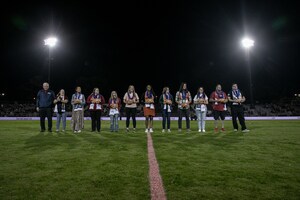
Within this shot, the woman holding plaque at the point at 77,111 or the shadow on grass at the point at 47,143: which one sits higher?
the woman holding plaque at the point at 77,111

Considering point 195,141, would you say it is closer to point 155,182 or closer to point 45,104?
point 155,182

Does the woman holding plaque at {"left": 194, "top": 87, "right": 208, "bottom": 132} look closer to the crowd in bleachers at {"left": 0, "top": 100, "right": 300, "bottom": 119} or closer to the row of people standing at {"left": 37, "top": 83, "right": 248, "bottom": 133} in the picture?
the row of people standing at {"left": 37, "top": 83, "right": 248, "bottom": 133}

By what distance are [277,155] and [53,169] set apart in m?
4.90

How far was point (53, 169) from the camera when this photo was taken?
449cm

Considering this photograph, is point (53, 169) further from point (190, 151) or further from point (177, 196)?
point (190, 151)

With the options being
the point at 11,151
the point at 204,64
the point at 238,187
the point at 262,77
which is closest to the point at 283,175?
the point at 238,187

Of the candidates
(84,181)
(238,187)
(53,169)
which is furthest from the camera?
(53,169)

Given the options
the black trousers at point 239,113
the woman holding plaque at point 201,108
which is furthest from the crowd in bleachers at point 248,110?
the black trousers at point 239,113

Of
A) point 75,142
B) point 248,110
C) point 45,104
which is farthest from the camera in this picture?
point 248,110

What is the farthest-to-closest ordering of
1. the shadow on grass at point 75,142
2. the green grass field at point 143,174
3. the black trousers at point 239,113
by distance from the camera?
the black trousers at point 239,113, the shadow on grass at point 75,142, the green grass field at point 143,174

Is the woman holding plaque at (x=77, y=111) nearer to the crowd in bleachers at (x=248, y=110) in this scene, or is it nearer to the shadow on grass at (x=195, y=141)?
the shadow on grass at (x=195, y=141)

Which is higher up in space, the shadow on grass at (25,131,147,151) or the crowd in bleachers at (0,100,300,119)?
the crowd in bleachers at (0,100,300,119)

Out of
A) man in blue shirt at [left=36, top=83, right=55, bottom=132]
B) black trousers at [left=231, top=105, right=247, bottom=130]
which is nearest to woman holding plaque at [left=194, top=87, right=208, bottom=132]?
black trousers at [left=231, top=105, right=247, bottom=130]

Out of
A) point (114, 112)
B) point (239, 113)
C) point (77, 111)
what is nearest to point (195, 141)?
point (239, 113)
